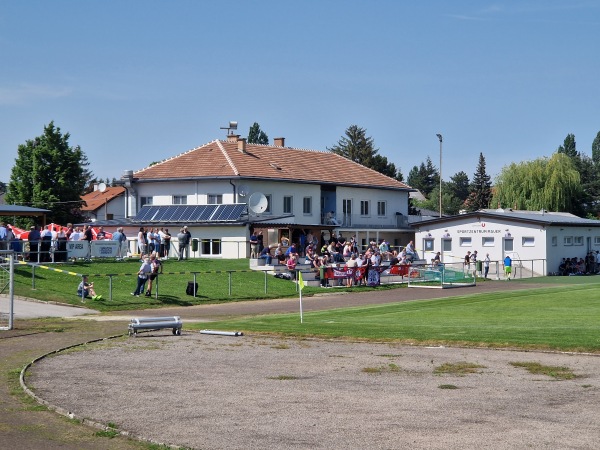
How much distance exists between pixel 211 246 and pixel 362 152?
6756cm

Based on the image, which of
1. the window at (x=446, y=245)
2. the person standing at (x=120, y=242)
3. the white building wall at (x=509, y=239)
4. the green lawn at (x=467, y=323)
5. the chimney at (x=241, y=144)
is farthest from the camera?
the chimney at (x=241, y=144)

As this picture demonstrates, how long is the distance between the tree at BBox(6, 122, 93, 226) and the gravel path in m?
70.4

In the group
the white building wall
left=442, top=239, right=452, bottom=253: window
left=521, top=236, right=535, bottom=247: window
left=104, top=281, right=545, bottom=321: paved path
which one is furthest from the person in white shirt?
left=442, top=239, right=452, bottom=253: window

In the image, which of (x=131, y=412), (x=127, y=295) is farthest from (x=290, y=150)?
(x=131, y=412)

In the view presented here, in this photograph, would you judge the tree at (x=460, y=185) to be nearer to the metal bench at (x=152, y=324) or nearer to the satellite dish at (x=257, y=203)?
the satellite dish at (x=257, y=203)

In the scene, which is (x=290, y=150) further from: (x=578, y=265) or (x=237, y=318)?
(x=237, y=318)

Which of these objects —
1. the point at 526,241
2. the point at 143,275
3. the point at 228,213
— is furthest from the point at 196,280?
the point at 526,241

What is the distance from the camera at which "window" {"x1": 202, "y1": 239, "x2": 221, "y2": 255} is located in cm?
→ 5877

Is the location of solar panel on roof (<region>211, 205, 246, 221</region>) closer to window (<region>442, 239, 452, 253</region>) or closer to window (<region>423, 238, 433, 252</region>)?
window (<region>423, 238, 433, 252</region>)

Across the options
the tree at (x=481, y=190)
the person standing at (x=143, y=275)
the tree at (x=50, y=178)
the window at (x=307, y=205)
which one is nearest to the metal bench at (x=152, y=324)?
the person standing at (x=143, y=275)

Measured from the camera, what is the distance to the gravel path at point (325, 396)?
37.9 feet

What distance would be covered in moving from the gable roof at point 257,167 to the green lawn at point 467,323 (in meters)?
29.7

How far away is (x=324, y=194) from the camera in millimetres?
72562

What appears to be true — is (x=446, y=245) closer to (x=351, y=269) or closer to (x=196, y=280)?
(x=351, y=269)
